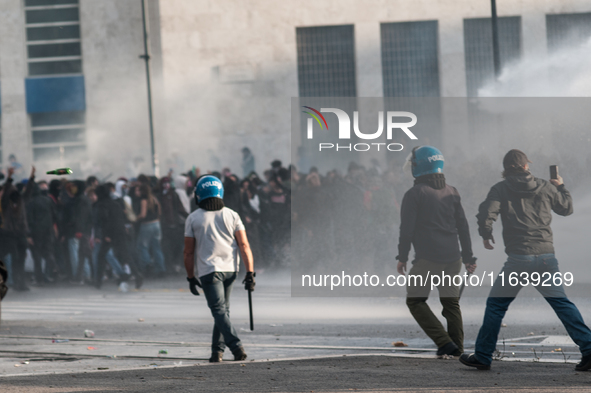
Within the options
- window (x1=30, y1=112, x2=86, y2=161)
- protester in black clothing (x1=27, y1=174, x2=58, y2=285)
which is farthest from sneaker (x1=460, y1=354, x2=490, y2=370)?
window (x1=30, y1=112, x2=86, y2=161)

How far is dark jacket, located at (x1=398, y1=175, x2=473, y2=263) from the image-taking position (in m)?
6.55

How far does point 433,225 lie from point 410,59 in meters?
16.5

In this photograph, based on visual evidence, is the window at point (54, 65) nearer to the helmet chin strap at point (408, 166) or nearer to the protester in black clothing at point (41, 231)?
the protester in black clothing at point (41, 231)

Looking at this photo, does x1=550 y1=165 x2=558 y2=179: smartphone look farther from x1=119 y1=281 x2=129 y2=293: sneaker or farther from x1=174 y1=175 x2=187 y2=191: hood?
x1=174 y1=175 x2=187 y2=191: hood

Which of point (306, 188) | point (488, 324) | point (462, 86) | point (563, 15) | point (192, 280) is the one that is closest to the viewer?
point (488, 324)

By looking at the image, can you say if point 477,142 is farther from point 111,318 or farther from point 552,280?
point 111,318

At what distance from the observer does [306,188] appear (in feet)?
25.1

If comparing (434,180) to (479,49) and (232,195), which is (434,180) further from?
(479,49)

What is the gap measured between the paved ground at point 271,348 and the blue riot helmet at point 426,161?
115 centimetres

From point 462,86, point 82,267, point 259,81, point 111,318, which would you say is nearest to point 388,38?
point 462,86

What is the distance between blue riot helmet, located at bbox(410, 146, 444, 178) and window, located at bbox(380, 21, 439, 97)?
15588 millimetres

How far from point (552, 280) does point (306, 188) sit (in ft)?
8.67

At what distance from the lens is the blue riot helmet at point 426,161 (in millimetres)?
6691

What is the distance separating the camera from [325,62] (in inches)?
899
